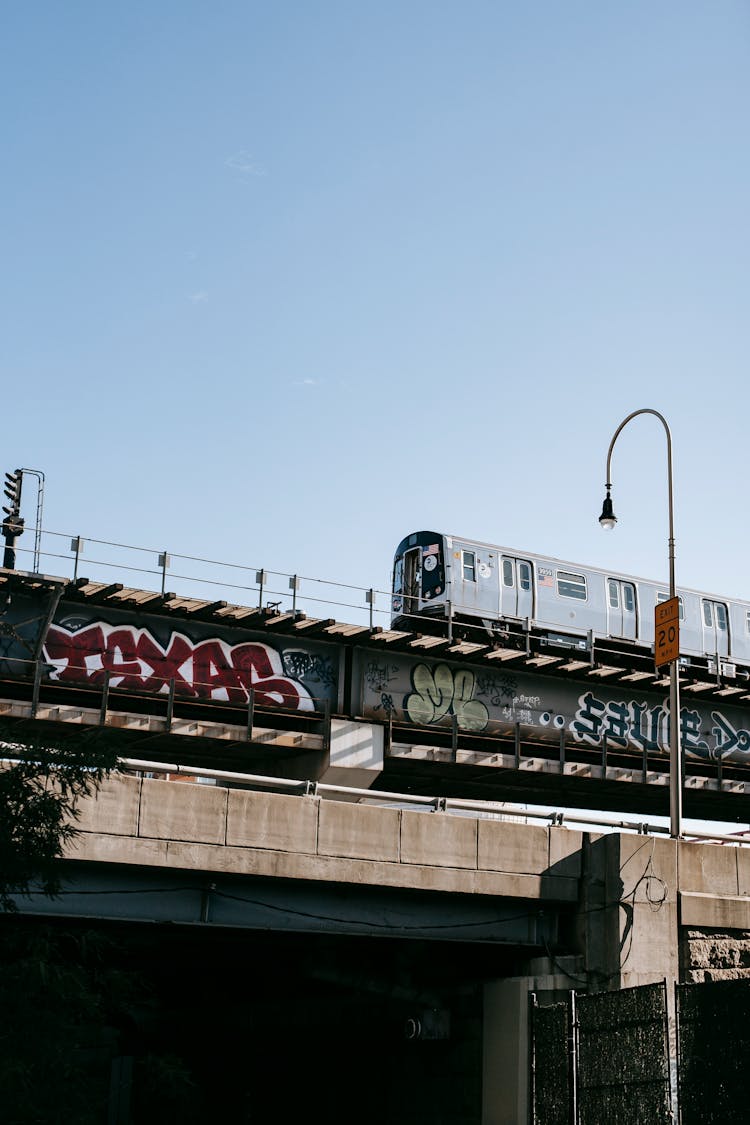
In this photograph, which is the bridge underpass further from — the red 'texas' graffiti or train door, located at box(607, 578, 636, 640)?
train door, located at box(607, 578, 636, 640)

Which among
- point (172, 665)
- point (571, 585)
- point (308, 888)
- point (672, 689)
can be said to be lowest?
point (308, 888)

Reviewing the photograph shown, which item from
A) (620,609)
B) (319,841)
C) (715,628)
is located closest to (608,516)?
(319,841)

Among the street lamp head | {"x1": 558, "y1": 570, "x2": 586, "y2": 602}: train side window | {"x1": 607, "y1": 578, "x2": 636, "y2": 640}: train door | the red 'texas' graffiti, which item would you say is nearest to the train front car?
{"x1": 558, "y1": 570, "x2": 586, "y2": 602}: train side window

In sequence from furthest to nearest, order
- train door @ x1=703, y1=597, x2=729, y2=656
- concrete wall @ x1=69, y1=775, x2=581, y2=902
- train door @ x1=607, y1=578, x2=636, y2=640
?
train door @ x1=703, y1=597, x2=729, y2=656
train door @ x1=607, y1=578, x2=636, y2=640
concrete wall @ x1=69, y1=775, x2=581, y2=902

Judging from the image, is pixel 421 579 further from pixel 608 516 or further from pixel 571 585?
pixel 608 516

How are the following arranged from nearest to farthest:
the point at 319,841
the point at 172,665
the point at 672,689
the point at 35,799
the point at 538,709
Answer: the point at 35,799
the point at 319,841
the point at 672,689
the point at 172,665
the point at 538,709

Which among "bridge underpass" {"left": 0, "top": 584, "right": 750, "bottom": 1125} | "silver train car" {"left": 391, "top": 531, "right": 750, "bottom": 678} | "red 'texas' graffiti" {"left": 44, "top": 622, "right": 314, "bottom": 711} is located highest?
"silver train car" {"left": 391, "top": 531, "right": 750, "bottom": 678}

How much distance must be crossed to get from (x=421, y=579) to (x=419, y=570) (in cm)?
33

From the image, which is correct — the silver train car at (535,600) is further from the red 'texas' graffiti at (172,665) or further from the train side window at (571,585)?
the red 'texas' graffiti at (172,665)

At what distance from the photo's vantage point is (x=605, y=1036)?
16922 mm

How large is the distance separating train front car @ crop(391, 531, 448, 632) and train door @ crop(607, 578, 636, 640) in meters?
7.70

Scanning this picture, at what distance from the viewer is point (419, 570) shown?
47438 mm

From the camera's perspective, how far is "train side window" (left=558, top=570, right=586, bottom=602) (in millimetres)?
49250

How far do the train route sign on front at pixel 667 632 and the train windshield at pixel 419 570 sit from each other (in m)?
21.6
